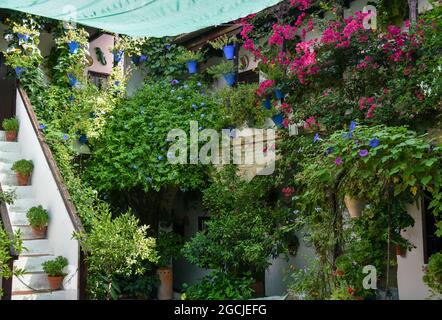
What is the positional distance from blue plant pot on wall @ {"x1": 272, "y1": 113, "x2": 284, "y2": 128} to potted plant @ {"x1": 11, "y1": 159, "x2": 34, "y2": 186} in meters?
3.90

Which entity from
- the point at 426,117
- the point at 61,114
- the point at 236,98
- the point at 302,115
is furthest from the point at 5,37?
the point at 426,117

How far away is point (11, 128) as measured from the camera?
9.38 metres

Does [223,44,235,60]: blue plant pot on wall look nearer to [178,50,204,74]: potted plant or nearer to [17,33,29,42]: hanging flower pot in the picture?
[178,50,204,74]: potted plant

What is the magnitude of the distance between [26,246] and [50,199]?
2.61 ft

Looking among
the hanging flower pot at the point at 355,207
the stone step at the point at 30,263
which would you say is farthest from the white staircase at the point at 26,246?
the hanging flower pot at the point at 355,207

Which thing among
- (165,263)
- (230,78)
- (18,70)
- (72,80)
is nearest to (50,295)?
(165,263)

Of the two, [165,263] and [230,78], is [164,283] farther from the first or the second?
[230,78]

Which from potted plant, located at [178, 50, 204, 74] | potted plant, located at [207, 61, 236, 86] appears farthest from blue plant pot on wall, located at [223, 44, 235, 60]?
potted plant, located at [178, 50, 204, 74]

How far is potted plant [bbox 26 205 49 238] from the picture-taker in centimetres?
791

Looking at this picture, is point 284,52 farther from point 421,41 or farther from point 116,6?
point 116,6

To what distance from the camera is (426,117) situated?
6.16 meters

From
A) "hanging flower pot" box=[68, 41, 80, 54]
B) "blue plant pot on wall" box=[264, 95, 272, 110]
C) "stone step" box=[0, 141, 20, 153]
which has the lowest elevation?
"stone step" box=[0, 141, 20, 153]

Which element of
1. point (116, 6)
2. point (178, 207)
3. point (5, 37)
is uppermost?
point (5, 37)

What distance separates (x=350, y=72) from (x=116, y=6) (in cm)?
362
